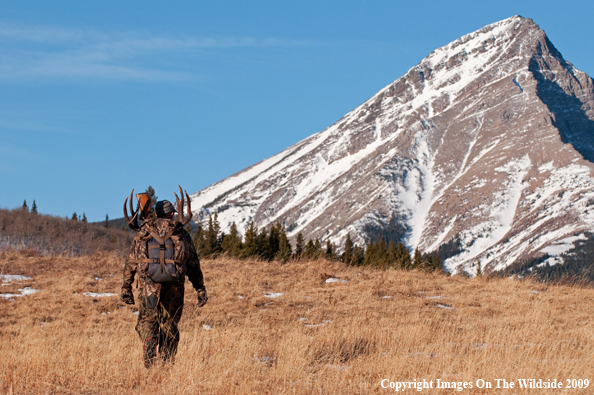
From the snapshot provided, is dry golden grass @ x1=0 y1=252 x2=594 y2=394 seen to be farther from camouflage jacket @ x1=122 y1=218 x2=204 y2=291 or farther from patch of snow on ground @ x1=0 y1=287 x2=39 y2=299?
camouflage jacket @ x1=122 y1=218 x2=204 y2=291

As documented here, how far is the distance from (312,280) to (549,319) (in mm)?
7365

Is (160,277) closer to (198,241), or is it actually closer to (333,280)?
(333,280)

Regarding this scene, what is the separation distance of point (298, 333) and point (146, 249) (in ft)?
11.0

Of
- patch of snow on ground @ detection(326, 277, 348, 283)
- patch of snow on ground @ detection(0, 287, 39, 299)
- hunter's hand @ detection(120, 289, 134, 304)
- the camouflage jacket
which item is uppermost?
the camouflage jacket

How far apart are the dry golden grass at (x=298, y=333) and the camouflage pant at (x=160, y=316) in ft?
1.12

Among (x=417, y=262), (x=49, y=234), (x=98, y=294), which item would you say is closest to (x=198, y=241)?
(x=49, y=234)

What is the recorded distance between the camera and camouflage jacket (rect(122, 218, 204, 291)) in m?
8.71

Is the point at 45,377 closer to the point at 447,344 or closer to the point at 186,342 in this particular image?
the point at 186,342

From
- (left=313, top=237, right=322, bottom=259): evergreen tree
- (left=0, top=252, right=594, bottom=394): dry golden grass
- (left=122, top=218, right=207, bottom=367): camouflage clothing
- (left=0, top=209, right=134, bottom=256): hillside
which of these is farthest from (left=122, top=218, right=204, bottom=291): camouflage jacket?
(left=0, top=209, right=134, bottom=256): hillside

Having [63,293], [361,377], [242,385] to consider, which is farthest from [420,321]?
[63,293]

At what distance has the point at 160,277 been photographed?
8523 mm

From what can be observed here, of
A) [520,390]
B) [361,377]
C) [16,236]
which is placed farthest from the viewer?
[16,236]

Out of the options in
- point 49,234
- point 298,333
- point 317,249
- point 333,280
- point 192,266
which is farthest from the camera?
point 317,249

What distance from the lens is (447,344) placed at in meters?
9.97
